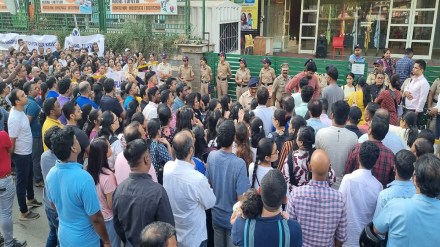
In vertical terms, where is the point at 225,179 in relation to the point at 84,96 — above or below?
below

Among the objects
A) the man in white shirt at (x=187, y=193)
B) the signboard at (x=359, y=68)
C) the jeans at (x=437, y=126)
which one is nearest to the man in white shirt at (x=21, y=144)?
the man in white shirt at (x=187, y=193)

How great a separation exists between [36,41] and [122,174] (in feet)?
41.9

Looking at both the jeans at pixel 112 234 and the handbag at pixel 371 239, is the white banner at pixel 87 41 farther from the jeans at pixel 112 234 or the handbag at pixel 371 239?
the handbag at pixel 371 239

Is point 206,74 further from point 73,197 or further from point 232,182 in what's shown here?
point 73,197

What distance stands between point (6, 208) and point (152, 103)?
97.2 inches

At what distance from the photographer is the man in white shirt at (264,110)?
5.44 meters

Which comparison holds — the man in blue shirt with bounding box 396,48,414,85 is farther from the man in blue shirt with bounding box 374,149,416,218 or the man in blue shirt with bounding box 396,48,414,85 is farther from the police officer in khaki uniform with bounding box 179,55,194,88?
the man in blue shirt with bounding box 374,149,416,218

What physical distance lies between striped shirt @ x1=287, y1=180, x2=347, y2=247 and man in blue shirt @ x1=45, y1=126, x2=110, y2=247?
62.0 inches

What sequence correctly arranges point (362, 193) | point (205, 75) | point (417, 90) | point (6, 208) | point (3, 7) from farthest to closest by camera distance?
point (3, 7)
point (205, 75)
point (417, 90)
point (6, 208)
point (362, 193)

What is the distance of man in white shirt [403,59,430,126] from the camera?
7.06 meters

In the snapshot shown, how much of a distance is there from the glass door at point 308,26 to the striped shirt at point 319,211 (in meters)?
16.0

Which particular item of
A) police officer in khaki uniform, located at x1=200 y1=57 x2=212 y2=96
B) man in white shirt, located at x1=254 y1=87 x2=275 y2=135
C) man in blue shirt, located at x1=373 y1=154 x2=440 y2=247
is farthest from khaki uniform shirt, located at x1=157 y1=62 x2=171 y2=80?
man in blue shirt, located at x1=373 y1=154 x2=440 y2=247

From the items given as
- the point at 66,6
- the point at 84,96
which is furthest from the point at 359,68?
the point at 66,6

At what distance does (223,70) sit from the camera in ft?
35.7
